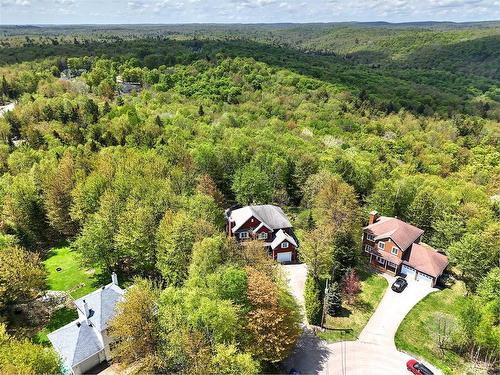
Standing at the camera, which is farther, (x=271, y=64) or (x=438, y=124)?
(x=271, y=64)

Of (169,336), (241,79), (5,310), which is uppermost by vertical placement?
(241,79)

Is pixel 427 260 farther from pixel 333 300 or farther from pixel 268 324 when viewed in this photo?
pixel 268 324

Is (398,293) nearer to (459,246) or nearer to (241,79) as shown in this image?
(459,246)

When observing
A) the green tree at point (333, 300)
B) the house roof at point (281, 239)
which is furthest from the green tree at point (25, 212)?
the green tree at point (333, 300)

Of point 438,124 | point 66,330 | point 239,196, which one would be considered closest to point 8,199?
point 66,330

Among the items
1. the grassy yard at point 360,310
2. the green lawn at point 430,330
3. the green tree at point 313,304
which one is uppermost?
the green tree at point 313,304

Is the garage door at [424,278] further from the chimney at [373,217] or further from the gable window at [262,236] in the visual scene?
the gable window at [262,236]

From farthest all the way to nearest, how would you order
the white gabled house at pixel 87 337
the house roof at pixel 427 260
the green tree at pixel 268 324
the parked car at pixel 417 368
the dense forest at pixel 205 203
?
the house roof at pixel 427 260
the parked car at pixel 417 368
the white gabled house at pixel 87 337
the green tree at pixel 268 324
the dense forest at pixel 205 203
